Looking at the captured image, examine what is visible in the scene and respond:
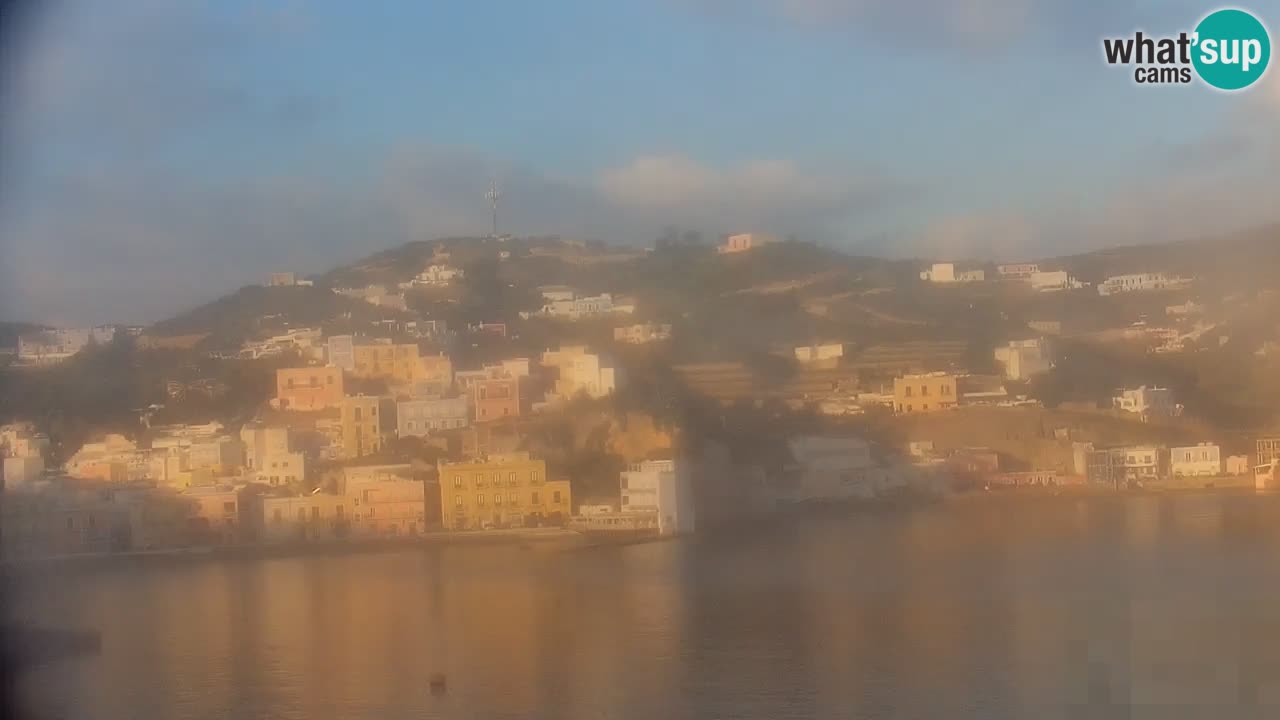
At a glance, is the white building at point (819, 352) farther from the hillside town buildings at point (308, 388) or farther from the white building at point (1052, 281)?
the hillside town buildings at point (308, 388)

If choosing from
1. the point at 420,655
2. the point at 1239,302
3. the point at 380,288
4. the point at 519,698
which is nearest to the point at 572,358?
the point at 380,288

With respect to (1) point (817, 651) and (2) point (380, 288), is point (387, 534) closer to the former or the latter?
(2) point (380, 288)

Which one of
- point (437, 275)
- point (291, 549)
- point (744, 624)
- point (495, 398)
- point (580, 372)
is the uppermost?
point (437, 275)

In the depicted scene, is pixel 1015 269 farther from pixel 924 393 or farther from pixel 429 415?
pixel 429 415

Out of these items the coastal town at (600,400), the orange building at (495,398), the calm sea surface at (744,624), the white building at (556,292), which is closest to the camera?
the calm sea surface at (744,624)

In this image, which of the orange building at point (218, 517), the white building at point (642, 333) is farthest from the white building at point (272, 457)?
the white building at point (642, 333)

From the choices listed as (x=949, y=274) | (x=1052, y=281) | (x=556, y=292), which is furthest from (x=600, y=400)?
(x=1052, y=281)
